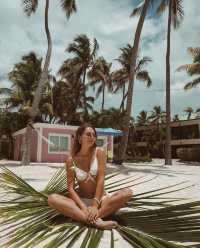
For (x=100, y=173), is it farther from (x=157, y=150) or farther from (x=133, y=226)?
(x=157, y=150)

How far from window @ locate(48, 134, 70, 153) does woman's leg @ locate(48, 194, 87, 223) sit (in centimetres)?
1783

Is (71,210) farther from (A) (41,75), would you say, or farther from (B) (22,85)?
(B) (22,85)

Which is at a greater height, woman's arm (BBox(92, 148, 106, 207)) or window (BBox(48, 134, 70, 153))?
window (BBox(48, 134, 70, 153))

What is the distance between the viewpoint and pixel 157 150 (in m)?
35.8

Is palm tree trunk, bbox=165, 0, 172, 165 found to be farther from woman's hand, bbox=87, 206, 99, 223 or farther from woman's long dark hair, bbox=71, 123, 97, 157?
woman's hand, bbox=87, 206, 99, 223

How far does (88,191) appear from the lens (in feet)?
9.97

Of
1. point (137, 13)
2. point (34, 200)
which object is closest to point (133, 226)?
point (34, 200)

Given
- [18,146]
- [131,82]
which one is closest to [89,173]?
[131,82]

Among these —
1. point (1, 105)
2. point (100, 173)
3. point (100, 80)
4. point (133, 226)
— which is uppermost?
point (100, 80)

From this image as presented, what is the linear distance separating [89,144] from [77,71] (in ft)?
89.6

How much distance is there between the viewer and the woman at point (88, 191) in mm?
2660

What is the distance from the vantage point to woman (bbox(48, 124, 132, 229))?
2.66 metres

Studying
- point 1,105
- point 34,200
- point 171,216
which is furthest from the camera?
point 1,105

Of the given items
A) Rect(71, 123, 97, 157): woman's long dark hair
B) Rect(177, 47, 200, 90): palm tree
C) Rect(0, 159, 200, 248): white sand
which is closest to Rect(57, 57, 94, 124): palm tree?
Rect(177, 47, 200, 90): palm tree
